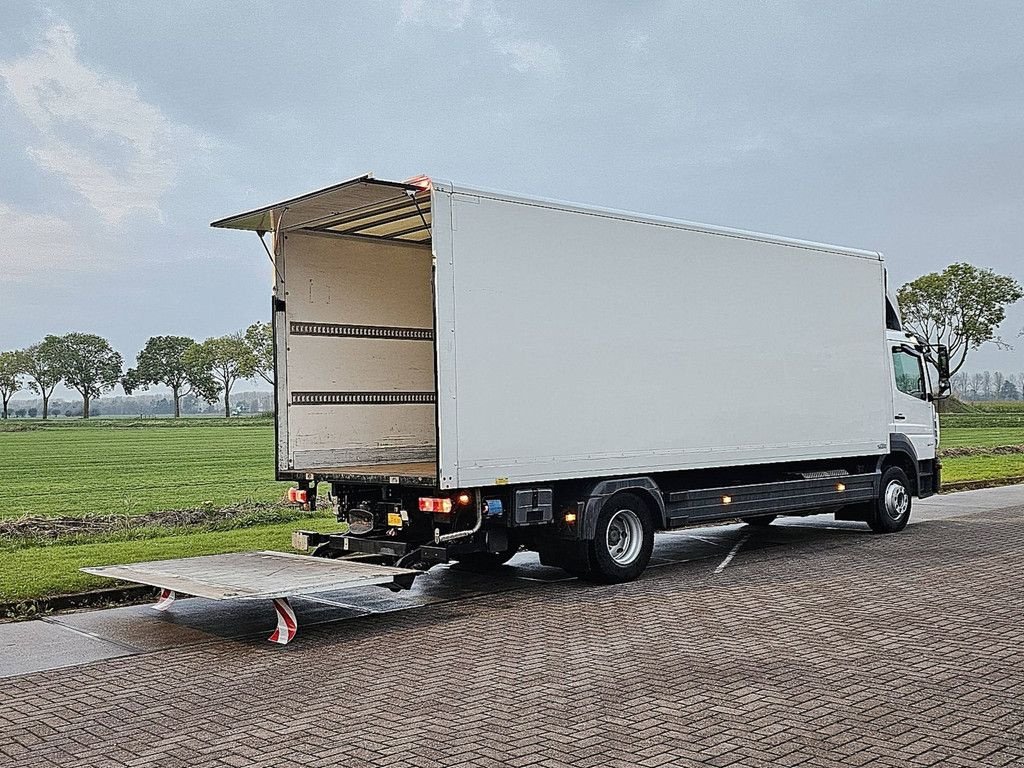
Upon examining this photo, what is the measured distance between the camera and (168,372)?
6127 inches

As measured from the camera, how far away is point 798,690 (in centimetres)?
676

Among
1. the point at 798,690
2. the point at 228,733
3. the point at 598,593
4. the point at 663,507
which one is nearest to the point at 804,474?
the point at 663,507

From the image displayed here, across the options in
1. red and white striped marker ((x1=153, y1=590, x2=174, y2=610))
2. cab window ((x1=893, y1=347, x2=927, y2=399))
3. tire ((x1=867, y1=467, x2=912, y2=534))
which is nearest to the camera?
red and white striped marker ((x1=153, y1=590, x2=174, y2=610))

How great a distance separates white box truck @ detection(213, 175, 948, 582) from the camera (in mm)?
9797

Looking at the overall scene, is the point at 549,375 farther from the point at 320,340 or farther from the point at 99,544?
the point at 99,544

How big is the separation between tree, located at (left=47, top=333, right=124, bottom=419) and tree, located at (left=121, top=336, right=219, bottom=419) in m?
3.91

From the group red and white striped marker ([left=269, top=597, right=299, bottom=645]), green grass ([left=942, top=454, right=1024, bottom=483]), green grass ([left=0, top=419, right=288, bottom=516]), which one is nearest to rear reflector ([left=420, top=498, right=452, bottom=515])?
red and white striped marker ([left=269, top=597, right=299, bottom=645])

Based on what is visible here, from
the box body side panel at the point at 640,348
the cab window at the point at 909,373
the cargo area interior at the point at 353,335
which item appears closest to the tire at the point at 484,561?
the cargo area interior at the point at 353,335

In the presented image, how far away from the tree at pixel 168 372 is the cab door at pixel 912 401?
140554 mm

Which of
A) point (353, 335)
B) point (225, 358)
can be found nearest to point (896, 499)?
point (353, 335)

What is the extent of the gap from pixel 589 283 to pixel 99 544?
23.7ft

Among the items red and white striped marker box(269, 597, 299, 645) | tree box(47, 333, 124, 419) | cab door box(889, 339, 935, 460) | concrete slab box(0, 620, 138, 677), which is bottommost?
concrete slab box(0, 620, 138, 677)

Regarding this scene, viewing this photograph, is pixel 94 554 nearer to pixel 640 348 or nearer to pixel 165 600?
pixel 165 600

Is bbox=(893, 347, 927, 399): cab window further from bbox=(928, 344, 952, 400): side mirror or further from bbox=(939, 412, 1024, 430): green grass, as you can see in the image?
bbox=(939, 412, 1024, 430): green grass
